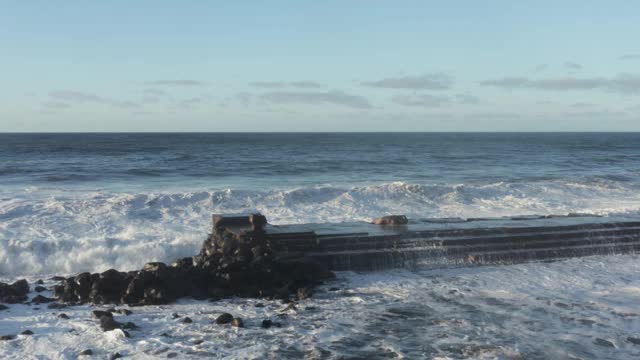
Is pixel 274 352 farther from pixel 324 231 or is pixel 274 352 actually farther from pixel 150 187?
pixel 150 187

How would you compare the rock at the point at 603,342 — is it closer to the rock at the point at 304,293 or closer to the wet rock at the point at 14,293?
the rock at the point at 304,293

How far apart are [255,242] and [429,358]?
593cm

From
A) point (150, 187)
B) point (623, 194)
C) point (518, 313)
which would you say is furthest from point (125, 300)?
point (623, 194)

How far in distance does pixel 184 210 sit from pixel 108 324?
13.0 metres

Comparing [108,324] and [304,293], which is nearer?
[108,324]

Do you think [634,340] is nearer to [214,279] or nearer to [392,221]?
[214,279]

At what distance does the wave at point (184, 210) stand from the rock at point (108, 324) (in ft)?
17.8

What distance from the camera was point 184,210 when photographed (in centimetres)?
2216

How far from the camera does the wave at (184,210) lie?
587 inches

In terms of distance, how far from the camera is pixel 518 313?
10180 millimetres

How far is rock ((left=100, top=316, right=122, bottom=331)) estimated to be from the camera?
9.22 metres

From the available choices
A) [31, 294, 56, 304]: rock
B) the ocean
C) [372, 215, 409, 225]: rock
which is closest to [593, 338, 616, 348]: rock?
the ocean

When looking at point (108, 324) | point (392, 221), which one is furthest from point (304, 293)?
point (392, 221)

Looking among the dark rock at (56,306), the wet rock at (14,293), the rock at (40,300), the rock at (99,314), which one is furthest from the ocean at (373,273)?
the wet rock at (14,293)
